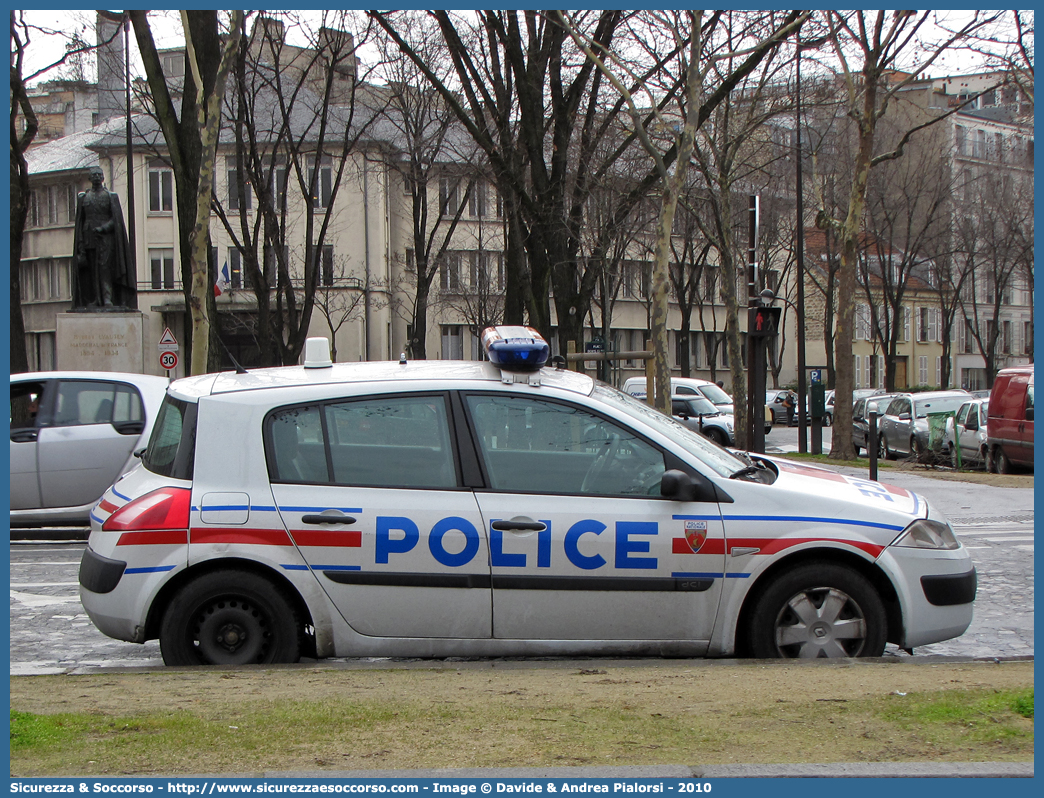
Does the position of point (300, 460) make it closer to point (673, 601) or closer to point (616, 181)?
point (673, 601)

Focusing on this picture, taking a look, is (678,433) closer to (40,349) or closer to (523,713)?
(523,713)

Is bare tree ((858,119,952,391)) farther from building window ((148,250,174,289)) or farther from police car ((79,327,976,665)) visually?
police car ((79,327,976,665))

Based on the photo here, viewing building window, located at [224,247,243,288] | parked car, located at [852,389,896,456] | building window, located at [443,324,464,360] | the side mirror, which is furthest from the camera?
building window, located at [443,324,464,360]

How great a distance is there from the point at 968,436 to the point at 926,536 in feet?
61.2

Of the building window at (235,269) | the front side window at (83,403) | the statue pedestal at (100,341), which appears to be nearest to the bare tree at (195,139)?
the statue pedestal at (100,341)

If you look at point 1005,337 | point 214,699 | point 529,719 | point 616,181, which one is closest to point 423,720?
point 529,719

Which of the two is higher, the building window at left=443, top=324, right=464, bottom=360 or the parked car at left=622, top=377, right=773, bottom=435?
the building window at left=443, top=324, right=464, bottom=360

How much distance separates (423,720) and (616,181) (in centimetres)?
2788

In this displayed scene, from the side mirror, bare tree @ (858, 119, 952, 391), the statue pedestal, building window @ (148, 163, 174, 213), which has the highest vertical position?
building window @ (148, 163, 174, 213)

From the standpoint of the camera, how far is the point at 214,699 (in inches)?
184

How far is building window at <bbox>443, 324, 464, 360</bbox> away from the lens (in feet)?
189

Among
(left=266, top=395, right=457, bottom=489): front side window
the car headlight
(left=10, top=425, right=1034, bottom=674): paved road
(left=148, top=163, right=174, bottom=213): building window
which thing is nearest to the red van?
(left=10, top=425, right=1034, bottom=674): paved road

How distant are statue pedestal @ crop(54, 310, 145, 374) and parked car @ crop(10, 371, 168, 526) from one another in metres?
8.54

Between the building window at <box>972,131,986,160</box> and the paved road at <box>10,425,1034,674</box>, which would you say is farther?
the building window at <box>972,131,986,160</box>
